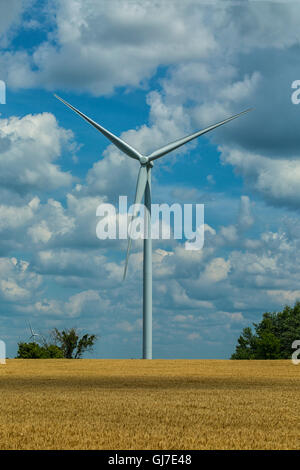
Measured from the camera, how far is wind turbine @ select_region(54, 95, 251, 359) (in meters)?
67.0

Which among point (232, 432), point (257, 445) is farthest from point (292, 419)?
point (257, 445)

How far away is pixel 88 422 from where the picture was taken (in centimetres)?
1964

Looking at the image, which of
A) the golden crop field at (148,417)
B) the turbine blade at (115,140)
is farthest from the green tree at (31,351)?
the golden crop field at (148,417)

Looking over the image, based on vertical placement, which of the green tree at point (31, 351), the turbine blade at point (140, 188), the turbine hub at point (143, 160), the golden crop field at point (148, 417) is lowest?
the golden crop field at point (148, 417)

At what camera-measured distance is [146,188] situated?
7069 centimetres

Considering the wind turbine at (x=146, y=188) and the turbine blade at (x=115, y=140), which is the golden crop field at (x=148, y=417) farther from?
the turbine blade at (x=115, y=140)

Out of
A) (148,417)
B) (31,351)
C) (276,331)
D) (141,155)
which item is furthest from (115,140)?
(276,331)

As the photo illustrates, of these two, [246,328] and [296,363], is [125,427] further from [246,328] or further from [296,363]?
[246,328]

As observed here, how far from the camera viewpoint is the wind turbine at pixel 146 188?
2638 inches

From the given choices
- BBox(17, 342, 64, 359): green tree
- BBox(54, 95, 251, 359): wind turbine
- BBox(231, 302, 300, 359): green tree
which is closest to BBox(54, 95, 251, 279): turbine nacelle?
BBox(54, 95, 251, 359): wind turbine

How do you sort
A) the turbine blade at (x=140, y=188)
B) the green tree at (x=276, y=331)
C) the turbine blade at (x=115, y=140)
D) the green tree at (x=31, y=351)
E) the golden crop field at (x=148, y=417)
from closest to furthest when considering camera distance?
the golden crop field at (x=148, y=417), the turbine blade at (x=140, y=188), the turbine blade at (x=115, y=140), the green tree at (x=31, y=351), the green tree at (x=276, y=331)

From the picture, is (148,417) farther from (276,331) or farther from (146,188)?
(276,331)

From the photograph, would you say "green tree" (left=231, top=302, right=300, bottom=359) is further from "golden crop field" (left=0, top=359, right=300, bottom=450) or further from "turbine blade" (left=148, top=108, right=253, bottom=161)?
"golden crop field" (left=0, top=359, right=300, bottom=450)

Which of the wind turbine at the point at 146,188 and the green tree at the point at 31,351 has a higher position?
the wind turbine at the point at 146,188
